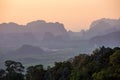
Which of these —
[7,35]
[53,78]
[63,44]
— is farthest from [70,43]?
[53,78]

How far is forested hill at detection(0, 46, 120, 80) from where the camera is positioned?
10.3m

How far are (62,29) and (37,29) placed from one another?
228 inches

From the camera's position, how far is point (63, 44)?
6084cm

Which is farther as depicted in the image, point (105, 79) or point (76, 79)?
point (76, 79)

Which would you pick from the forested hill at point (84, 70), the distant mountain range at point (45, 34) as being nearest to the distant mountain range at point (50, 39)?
the distant mountain range at point (45, 34)

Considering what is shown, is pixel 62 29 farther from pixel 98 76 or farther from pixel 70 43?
pixel 98 76

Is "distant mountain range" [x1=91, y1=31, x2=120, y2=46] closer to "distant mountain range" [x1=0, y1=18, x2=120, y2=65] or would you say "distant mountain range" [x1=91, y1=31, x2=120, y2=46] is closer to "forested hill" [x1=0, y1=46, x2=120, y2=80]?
"distant mountain range" [x1=0, y1=18, x2=120, y2=65]

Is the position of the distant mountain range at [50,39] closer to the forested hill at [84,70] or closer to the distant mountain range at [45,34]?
the distant mountain range at [45,34]

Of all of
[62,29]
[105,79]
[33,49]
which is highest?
[62,29]

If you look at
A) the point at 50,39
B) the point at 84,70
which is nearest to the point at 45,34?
the point at 50,39

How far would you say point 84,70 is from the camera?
1125cm

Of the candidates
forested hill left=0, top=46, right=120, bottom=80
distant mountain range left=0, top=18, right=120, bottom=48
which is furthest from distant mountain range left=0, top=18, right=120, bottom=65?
forested hill left=0, top=46, right=120, bottom=80

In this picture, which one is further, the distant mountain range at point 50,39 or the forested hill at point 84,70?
the distant mountain range at point 50,39

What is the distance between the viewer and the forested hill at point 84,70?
33.7ft
